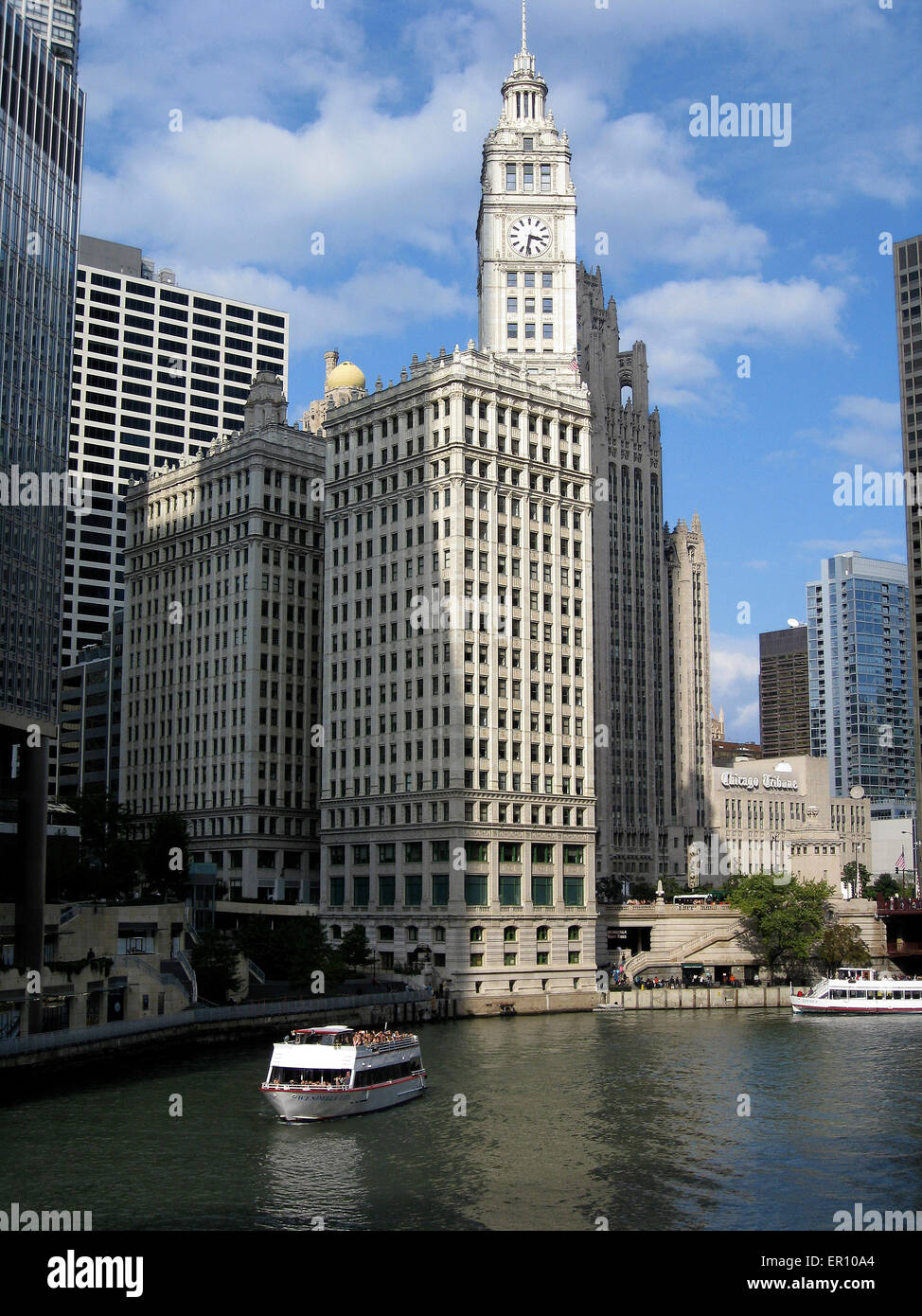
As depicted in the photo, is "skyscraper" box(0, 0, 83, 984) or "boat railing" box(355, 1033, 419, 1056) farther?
"skyscraper" box(0, 0, 83, 984)

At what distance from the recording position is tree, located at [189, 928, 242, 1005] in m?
96.1

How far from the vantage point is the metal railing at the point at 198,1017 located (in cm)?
6925

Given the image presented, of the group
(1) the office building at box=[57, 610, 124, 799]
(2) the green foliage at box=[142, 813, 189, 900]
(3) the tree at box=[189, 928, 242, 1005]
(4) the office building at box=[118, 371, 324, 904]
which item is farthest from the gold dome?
(3) the tree at box=[189, 928, 242, 1005]

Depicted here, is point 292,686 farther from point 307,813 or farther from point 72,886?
point 72,886

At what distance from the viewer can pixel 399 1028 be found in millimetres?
104000

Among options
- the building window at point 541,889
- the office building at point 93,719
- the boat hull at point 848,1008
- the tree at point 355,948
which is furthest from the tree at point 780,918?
the office building at point 93,719

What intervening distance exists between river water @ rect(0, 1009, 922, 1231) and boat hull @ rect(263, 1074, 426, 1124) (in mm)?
703

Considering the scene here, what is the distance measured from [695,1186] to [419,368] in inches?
Result: 3825

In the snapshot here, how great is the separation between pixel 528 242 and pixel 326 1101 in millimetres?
112030

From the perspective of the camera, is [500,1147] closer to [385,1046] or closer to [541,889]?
[385,1046]

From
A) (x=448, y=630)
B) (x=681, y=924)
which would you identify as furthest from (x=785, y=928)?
(x=448, y=630)

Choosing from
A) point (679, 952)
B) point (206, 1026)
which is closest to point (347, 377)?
point (679, 952)

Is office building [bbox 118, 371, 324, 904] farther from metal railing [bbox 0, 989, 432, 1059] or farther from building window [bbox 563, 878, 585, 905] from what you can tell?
metal railing [bbox 0, 989, 432, 1059]

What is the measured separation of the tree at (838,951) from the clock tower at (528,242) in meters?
62.6
